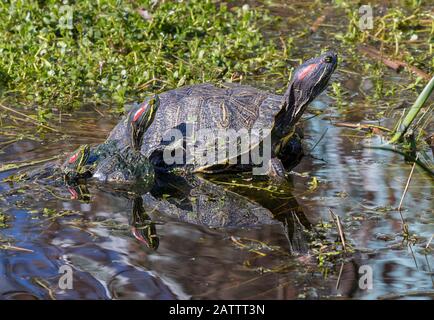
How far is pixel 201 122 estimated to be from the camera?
6.73 metres

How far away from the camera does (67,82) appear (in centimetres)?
838

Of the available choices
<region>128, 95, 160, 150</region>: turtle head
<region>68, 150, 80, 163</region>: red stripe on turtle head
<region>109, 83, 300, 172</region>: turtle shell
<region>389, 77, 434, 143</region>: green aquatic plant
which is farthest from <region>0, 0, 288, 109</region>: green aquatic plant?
<region>389, 77, 434, 143</region>: green aquatic plant

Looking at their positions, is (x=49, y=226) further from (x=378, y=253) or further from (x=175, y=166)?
(x=378, y=253)

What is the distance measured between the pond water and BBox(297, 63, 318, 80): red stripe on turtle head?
60cm

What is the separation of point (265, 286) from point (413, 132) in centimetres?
266

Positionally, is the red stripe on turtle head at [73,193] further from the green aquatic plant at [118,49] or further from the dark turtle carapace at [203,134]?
the green aquatic plant at [118,49]

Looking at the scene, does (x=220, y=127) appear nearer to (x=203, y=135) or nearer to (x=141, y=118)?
(x=203, y=135)

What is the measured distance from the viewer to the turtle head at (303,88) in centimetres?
687

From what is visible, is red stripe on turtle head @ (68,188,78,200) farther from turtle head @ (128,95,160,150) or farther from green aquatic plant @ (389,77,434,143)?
green aquatic plant @ (389,77,434,143)

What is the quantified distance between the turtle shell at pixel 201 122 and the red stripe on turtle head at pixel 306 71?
295mm

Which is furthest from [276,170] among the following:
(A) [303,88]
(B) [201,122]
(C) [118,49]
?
(C) [118,49]
